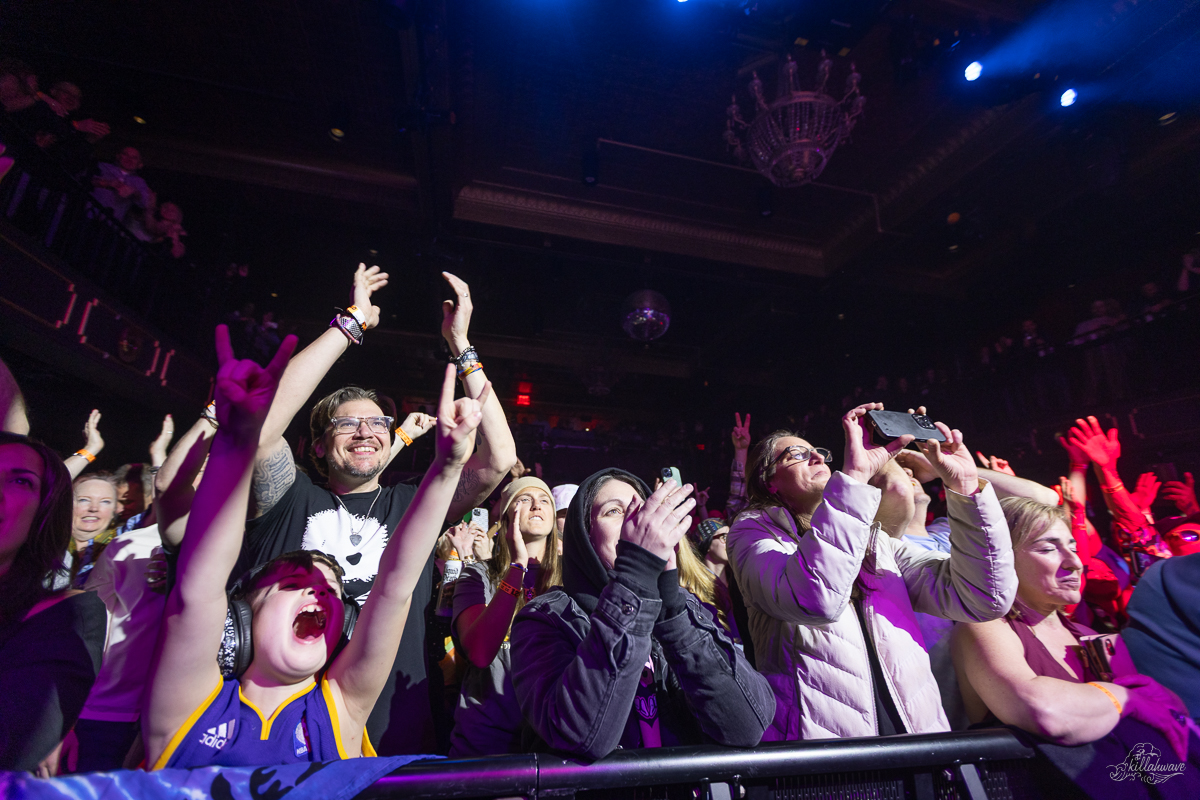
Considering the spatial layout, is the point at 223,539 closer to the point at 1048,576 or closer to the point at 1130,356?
the point at 1048,576

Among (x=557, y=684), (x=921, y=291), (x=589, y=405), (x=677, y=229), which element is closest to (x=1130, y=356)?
(x=921, y=291)

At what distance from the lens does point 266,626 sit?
1056mm

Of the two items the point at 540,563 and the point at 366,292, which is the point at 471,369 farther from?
the point at 540,563

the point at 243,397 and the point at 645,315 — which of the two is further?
the point at 645,315

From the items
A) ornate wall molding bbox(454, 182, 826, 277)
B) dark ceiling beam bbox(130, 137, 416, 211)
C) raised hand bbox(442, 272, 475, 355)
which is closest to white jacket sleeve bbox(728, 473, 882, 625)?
raised hand bbox(442, 272, 475, 355)

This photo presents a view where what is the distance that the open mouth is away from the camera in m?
1.09

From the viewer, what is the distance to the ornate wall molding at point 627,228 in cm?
575

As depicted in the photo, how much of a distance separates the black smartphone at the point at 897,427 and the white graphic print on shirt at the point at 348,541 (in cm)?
150

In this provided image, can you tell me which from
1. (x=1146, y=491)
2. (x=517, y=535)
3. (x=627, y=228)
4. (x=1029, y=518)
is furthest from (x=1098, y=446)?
(x=627, y=228)

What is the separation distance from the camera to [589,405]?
1291 cm

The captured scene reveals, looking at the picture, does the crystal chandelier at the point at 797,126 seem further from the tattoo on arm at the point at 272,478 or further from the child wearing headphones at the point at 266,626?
the tattoo on arm at the point at 272,478

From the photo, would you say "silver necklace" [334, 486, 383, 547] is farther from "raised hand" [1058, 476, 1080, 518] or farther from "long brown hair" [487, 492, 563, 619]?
"raised hand" [1058, 476, 1080, 518]

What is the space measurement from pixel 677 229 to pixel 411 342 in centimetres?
567

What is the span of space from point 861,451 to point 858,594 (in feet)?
1.40
